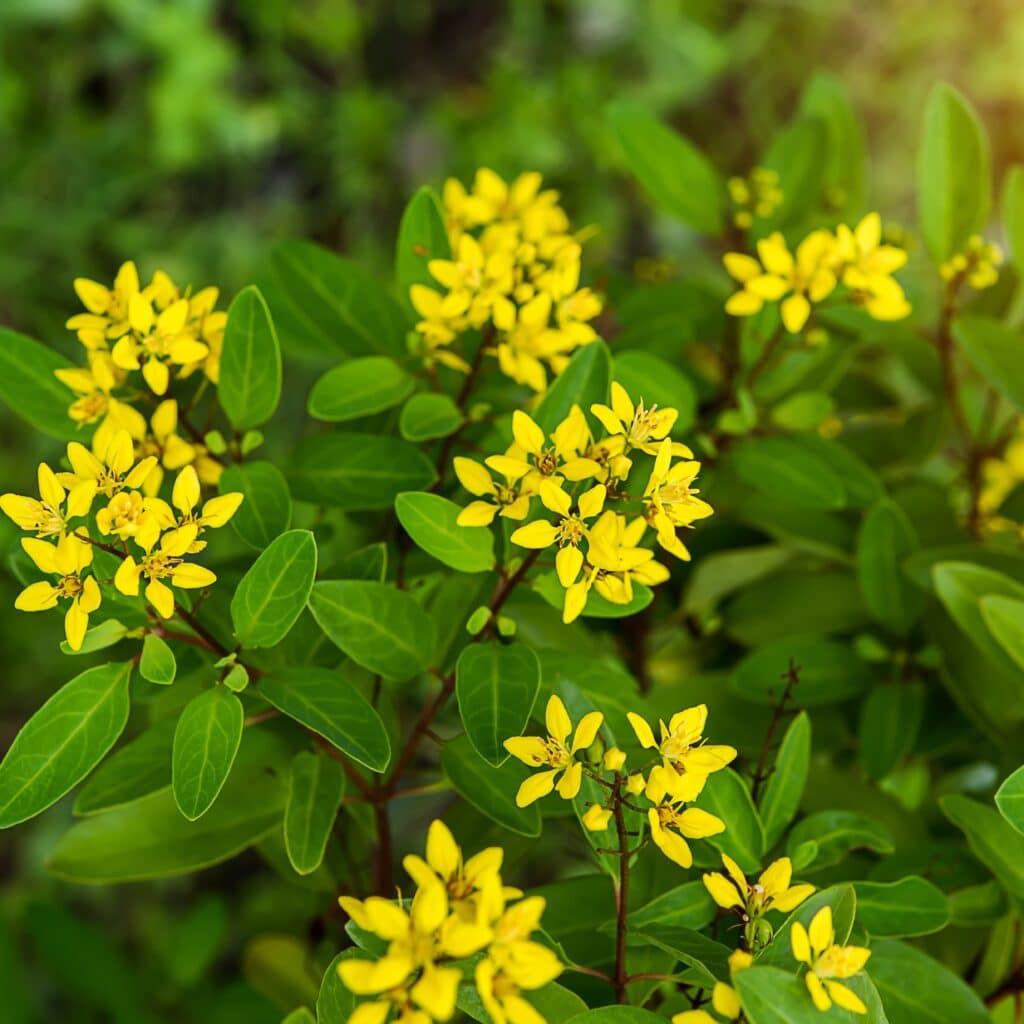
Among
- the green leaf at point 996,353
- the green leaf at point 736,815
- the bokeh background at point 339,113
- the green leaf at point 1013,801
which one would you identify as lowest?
the bokeh background at point 339,113

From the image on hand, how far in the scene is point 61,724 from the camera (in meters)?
0.47

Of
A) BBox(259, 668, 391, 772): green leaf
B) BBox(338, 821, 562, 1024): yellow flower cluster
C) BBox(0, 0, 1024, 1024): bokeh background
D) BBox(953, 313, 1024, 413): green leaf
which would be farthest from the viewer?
BBox(0, 0, 1024, 1024): bokeh background

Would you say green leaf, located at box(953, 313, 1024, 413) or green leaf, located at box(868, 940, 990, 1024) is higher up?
green leaf, located at box(953, 313, 1024, 413)

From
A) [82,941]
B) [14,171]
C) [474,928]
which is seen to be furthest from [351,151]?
[474,928]

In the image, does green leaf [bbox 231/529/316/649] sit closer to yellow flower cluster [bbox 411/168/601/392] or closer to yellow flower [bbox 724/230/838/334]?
yellow flower cluster [bbox 411/168/601/392]

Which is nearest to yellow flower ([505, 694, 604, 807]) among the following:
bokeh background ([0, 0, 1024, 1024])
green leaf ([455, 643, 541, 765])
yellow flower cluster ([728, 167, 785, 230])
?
green leaf ([455, 643, 541, 765])

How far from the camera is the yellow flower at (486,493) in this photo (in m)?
0.47

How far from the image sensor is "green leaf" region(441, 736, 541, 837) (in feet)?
1.65

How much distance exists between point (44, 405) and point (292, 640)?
0.58 feet

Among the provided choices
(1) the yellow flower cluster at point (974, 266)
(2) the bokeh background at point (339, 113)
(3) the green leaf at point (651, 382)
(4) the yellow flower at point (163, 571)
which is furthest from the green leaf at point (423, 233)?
(2) the bokeh background at point (339, 113)

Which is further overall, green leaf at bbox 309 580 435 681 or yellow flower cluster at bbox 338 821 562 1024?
green leaf at bbox 309 580 435 681

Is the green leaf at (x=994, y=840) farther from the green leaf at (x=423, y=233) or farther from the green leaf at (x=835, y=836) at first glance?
the green leaf at (x=423, y=233)

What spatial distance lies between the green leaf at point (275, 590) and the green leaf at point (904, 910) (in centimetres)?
29

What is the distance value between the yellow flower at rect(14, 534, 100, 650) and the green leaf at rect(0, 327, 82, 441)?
0.13m
